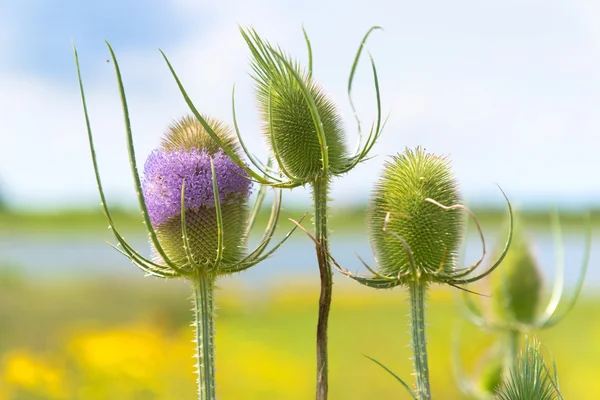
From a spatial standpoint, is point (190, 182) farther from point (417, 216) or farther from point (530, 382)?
point (530, 382)

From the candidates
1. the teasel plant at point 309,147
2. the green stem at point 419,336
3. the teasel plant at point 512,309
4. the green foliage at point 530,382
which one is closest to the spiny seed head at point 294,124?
the teasel plant at point 309,147

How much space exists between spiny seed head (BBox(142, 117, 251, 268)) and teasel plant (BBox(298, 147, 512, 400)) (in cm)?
50

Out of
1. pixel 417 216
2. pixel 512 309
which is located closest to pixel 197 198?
pixel 417 216

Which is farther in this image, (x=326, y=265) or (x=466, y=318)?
(x=466, y=318)

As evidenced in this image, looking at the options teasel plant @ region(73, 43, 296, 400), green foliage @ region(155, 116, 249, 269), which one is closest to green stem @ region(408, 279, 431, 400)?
teasel plant @ region(73, 43, 296, 400)

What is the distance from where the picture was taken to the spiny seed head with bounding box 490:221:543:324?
4.29 metres

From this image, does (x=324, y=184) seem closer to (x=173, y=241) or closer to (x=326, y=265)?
(x=326, y=265)

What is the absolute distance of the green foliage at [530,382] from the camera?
2264 mm

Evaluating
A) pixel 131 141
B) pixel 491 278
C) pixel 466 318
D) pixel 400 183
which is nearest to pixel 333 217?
pixel 400 183

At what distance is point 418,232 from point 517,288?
2058 mm

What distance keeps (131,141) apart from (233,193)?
21.9 inches

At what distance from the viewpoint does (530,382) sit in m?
2.28

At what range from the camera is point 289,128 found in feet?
8.59

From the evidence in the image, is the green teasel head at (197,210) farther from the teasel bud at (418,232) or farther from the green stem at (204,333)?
the teasel bud at (418,232)
